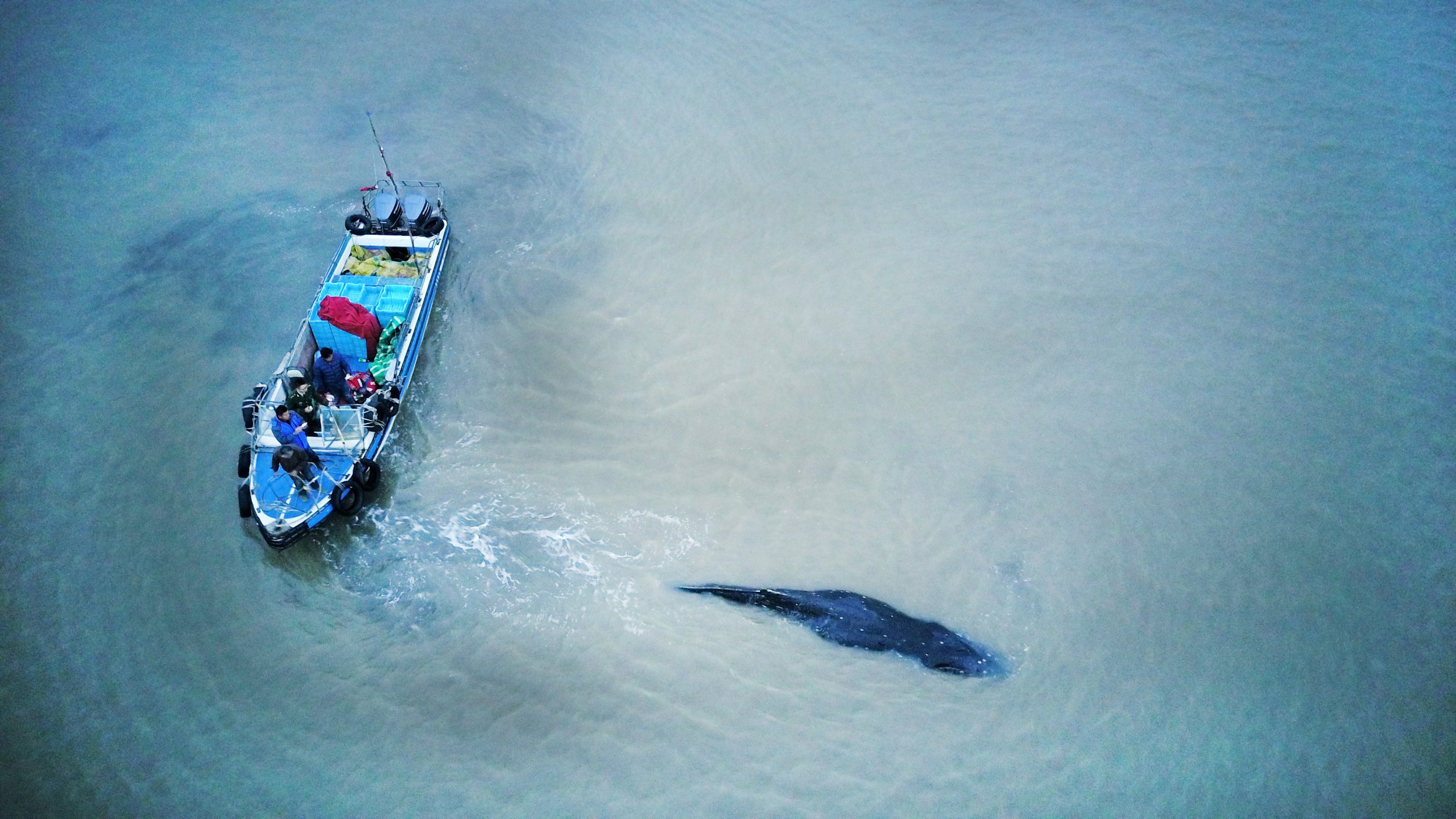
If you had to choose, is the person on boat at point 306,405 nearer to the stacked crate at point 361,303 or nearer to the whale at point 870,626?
the stacked crate at point 361,303

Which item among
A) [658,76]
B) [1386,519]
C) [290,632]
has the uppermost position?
[658,76]

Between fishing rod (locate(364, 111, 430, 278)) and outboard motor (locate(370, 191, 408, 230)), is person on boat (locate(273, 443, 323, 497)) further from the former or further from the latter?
outboard motor (locate(370, 191, 408, 230))

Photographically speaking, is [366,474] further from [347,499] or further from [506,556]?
[506,556]

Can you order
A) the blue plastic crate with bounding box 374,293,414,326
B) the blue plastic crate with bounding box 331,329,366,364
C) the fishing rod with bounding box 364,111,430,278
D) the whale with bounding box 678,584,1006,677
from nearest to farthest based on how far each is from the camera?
the whale with bounding box 678,584,1006,677
the blue plastic crate with bounding box 331,329,366,364
the blue plastic crate with bounding box 374,293,414,326
the fishing rod with bounding box 364,111,430,278

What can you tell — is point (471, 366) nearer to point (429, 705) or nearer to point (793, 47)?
point (429, 705)

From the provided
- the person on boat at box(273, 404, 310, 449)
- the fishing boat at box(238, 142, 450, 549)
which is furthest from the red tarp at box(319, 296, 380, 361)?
the person on boat at box(273, 404, 310, 449)

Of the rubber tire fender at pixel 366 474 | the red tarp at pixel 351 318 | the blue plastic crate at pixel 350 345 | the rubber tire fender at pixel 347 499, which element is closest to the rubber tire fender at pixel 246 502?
the rubber tire fender at pixel 347 499

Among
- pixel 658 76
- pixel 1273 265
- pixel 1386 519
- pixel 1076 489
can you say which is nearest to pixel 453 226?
pixel 658 76
